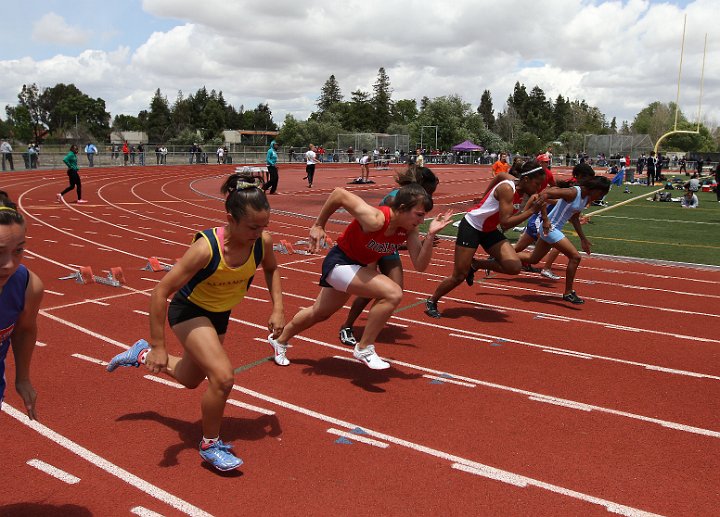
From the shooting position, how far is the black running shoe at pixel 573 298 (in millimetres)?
8227

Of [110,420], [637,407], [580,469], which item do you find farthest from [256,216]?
[637,407]

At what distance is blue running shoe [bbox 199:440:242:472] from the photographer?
3625 millimetres

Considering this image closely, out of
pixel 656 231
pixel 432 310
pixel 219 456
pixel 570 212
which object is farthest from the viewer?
pixel 656 231

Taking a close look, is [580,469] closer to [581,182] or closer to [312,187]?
[581,182]

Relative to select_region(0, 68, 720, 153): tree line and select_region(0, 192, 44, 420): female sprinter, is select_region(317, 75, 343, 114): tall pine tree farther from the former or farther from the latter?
select_region(0, 192, 44, 420): female sprinter

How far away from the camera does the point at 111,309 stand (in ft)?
24.5

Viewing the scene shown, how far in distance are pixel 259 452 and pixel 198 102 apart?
385 ft

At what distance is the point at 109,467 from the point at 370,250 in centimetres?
262

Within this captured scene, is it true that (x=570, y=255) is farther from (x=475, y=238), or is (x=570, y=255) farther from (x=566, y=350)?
(x=566, y=350)

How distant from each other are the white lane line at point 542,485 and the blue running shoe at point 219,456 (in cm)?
139

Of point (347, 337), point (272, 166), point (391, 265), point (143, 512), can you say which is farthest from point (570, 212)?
point (272, 166)

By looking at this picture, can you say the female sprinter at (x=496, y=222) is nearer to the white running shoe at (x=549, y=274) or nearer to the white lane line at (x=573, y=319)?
the white lane line at (x=573, y=319)

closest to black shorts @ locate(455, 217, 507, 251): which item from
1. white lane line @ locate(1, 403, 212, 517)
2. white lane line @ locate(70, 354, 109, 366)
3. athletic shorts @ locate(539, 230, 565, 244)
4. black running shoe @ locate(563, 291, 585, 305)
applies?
athletic shorts @ locate(539, 230, 565, 244)

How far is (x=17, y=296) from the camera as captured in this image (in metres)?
2.84
